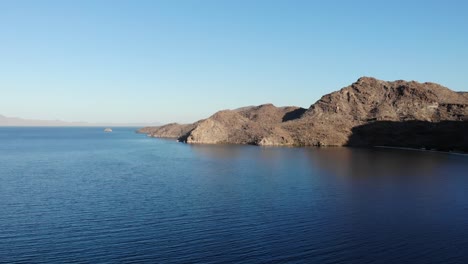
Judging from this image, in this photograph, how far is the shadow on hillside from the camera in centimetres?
14962

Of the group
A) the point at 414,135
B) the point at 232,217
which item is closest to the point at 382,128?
the point at 414,135

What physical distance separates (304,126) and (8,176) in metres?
131

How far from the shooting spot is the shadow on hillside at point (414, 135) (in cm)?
14962

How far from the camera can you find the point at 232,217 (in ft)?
145

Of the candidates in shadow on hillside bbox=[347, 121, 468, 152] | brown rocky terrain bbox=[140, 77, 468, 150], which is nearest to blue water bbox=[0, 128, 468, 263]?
shadow on hillside bbox=[347, 121, 468, 152]

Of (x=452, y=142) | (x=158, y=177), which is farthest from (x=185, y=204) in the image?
(x=452, y=142)

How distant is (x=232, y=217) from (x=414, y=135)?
451ft

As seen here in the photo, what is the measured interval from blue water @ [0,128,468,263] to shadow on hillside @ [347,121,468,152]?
256 feet

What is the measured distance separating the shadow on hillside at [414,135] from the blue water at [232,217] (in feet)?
256

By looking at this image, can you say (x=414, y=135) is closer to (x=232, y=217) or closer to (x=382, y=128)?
(x=382, y=128)

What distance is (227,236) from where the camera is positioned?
37.3m

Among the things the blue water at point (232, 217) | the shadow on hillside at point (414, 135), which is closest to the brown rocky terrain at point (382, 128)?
the shadow on hillside at point (414, 135)

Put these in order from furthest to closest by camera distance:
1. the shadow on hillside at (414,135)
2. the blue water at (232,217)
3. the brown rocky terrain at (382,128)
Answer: the brown rocky terrain at (382,128) < the shadow on hillside at (414,135) < the blue water at (232,217)

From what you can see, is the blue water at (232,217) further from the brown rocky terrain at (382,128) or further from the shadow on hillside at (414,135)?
the brown rocky terrain at (382,128)
